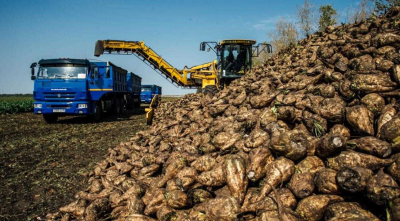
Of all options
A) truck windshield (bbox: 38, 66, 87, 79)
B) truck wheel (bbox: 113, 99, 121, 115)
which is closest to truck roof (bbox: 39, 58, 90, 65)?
truck windshield (bbox: 38, 66, 87, 79)

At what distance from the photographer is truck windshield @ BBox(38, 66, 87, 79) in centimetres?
1457

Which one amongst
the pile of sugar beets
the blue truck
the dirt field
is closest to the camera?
the pile of sugar beets

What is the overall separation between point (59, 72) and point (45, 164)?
27.5 ft

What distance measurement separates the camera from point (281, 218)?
2.78 meters

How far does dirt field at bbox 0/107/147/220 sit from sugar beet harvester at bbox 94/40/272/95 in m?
5.74

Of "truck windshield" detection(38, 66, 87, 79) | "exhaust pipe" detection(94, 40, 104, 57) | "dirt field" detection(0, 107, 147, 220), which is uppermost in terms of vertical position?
"exhaust pipe" detection(94, 40, 104, 57)

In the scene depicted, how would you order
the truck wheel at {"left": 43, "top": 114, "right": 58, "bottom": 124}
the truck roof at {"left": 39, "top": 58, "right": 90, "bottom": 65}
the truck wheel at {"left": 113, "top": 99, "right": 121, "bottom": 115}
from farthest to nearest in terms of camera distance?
the truck wheel at {"left": 113, "top": 99, "right": 121, "bottom": 115}, the truck wheel at {"left": 43, "top": 114, "right": 58, "bottom": 124}, the truck roof at {"left": 39, "top": 58, "right": 90, "bottom": 65}

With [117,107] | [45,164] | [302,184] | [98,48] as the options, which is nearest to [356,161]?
[302,184]

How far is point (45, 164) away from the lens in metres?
7.72

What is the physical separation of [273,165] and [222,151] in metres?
1.11

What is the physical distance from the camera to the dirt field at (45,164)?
5230 mm

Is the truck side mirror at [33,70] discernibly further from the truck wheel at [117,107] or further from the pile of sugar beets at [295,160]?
the pile of sugar beets at [295,160]

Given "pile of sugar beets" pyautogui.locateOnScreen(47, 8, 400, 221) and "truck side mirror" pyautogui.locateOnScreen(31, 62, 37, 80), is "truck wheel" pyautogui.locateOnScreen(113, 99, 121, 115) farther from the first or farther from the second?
"pile of sugar beets" pyautogui.locateOnScreen(47, 8, 400, 221)

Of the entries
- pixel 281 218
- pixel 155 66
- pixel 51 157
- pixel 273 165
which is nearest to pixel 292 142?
pixel 273 165
